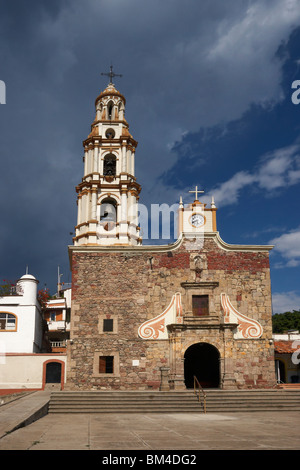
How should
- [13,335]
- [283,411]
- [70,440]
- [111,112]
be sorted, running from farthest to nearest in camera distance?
[111,112] < [13,335] < [283,411] < [70,440]

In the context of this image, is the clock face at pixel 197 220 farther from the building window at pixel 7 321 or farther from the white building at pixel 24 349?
the building window at pixel 7 321

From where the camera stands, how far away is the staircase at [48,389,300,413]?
18.9m

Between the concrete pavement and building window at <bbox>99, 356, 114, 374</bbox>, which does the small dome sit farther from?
the concrete pavement

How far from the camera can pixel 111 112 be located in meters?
44.6

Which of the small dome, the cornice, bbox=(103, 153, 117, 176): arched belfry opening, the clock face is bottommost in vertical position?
the cornice

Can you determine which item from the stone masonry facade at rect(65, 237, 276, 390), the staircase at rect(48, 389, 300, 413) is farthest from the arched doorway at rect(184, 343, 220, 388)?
the staircase at rect(48, 389, 300, 413)

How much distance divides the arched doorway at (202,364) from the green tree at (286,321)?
1283 inches

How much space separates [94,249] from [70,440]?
53.2ft

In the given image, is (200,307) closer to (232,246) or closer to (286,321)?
(232,246)

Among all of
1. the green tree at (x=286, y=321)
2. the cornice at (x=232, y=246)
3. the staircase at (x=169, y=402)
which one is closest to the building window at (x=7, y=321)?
the staircase at (x=169, y=402)

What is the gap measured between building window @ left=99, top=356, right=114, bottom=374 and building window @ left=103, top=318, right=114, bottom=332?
1.46m

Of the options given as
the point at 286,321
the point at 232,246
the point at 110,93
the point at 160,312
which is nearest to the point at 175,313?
the point at 160,312

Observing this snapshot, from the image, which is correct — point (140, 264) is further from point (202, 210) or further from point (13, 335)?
point (13, 335)
